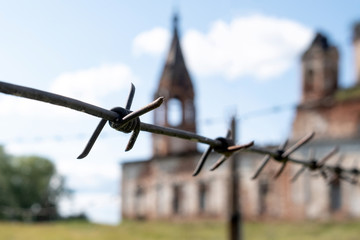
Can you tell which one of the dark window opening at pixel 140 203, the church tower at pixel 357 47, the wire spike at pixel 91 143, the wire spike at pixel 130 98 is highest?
the church tower at pixel 357 47

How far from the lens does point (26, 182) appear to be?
4578 centimetres

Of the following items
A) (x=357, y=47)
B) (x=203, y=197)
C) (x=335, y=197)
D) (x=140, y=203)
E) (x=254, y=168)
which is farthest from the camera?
(x=357, y=47)

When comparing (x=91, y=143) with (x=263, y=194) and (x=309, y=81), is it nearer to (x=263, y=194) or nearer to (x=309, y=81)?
(x=263, y=194)

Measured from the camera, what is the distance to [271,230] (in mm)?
25547

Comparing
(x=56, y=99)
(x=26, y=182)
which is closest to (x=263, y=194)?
(x=26, y=182)

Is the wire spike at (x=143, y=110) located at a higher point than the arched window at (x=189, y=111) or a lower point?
lower

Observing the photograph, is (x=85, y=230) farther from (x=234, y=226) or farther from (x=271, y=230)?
(x=234, y=226)

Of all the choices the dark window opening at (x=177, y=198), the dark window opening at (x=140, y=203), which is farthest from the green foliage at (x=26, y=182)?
the dark window opening at (x=177, y=198)

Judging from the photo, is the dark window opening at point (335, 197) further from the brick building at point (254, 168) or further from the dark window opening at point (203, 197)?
the dark window opening at point (203, 197)

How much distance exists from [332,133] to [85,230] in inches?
619

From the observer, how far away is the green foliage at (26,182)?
4353cm

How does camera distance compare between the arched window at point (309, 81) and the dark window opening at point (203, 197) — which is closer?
the dark window opening at point (203, 197)

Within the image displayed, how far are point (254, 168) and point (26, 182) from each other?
2547 cm

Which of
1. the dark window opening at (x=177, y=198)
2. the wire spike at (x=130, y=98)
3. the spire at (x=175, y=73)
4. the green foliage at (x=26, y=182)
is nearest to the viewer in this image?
the wire spike at (x=130, y=98)
